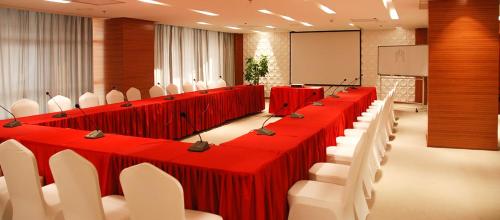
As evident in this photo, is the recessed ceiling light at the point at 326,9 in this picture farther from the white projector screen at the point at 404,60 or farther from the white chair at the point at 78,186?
the white chair at the point at 78,186

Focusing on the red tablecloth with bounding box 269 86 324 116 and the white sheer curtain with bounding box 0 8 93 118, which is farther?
the red tablecloth with bounding box 269 86 324 116

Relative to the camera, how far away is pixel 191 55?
527 inches

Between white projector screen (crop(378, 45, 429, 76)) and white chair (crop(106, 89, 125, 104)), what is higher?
white projector screen (crop(378, 45, 429, 76))

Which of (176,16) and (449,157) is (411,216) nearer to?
(449,157)

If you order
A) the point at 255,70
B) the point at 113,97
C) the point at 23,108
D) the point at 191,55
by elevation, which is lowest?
the point at 23,108

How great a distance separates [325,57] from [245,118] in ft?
17.6

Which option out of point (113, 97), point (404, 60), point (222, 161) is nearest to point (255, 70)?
point (404, 60)

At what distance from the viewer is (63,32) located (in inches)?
366

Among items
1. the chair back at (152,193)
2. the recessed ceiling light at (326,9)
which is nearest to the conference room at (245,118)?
the chair back at (152,193)

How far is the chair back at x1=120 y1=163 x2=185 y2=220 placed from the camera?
2.42m

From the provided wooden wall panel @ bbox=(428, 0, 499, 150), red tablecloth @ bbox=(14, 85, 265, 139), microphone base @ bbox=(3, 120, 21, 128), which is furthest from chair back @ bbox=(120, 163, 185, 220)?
wooden wall panel @ bbox=(428, 0, 499, 150)

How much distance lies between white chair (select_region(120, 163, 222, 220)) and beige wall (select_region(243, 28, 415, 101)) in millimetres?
12514

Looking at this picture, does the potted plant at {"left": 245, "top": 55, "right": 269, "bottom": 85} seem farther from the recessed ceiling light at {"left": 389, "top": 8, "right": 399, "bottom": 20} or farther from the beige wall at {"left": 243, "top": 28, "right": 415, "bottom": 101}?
the recessed ceiling light at {"left": 389, "top": 8, "right": 399, "bottom": 20}

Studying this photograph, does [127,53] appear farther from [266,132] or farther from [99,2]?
[266,132]
